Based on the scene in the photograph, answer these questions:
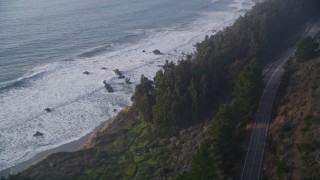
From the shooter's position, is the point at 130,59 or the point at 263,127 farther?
the point at 130,59

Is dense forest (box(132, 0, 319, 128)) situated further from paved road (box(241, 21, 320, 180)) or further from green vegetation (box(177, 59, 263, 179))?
green vegetation (box(177, 59, 263, 179))

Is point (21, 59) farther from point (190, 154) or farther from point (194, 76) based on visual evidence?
point (190, 154)

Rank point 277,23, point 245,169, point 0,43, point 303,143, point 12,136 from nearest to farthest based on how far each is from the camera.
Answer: point 303,143
point 245,169
point 12,136
point 277,23
point 0,43

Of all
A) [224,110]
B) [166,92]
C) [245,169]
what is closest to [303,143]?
[245,169]

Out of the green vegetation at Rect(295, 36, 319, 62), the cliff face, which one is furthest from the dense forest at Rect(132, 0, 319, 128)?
the cliff face

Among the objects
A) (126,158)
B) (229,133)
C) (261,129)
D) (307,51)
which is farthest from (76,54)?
(229,133)

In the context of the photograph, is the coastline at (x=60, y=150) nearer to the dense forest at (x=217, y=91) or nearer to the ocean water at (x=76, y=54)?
the ocean water at (x=76, y=54)
